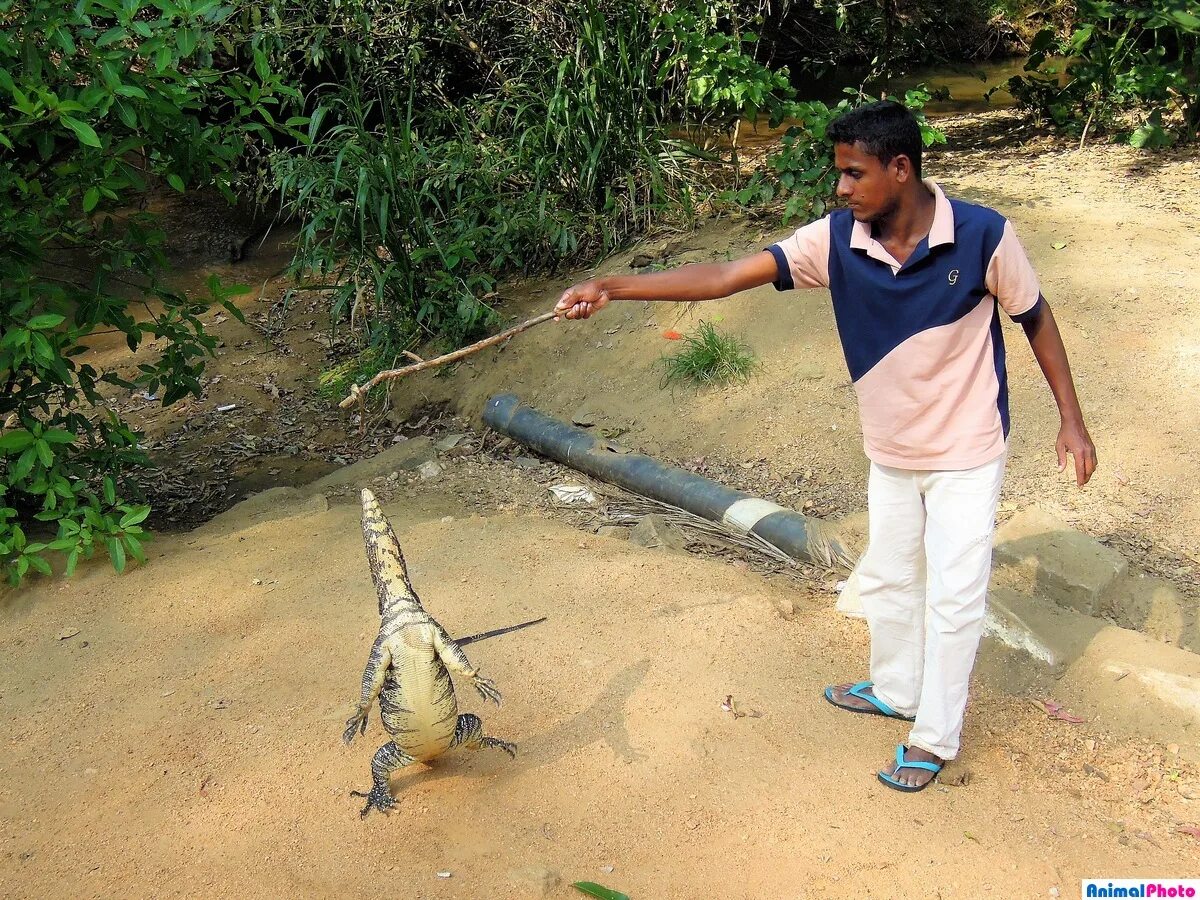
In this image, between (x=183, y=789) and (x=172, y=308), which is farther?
(x=172, y=308)

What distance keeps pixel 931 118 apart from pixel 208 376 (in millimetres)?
7244

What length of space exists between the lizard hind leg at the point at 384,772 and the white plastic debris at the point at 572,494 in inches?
91.9

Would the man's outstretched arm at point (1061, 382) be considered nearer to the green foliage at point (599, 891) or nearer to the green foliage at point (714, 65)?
the green foliage at point (599, 891)

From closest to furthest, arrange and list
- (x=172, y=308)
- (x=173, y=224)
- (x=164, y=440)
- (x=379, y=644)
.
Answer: (x=379, y=644) < (x=172, y=308) < (x=164, y=440) < (x=173, y=224)

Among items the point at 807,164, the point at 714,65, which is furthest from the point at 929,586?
Result: the point at 714,65

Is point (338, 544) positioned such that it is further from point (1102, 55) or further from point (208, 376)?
point (1102, 55)

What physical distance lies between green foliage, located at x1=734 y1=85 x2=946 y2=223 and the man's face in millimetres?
4131

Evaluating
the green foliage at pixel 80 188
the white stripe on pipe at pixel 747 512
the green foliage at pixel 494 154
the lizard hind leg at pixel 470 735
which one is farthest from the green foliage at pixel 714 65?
the lizard hind leg at pixel 470 735

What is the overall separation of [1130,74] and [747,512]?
18.0 ft

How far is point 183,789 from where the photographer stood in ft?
10.2

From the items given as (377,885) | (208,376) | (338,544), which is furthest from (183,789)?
(208,376)

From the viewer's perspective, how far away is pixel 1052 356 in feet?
8.98

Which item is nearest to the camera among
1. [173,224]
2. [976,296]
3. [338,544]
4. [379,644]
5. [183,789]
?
[976,296]

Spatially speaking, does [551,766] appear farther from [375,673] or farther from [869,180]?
[869,180]
